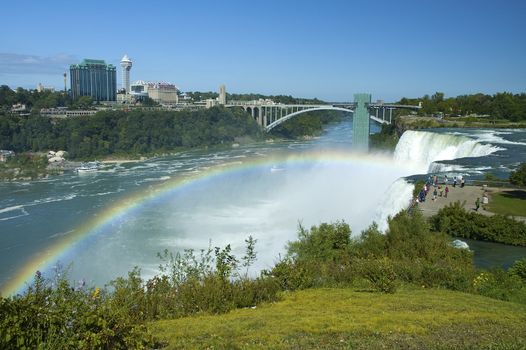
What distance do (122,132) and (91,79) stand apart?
37371 millimetres

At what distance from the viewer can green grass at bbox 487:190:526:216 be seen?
952cm

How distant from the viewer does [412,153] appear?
20125 mm

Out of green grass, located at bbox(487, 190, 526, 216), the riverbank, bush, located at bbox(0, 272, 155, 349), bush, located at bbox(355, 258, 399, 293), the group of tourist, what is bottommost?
bush, located at bbox(355, 258, 399, 293)

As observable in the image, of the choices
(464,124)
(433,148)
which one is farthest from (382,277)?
(464,124)

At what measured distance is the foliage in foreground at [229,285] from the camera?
9.83ft

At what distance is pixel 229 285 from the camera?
5105mm

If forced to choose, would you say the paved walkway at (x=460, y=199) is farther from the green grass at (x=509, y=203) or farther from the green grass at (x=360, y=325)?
the green grass at (x=360, y=325)

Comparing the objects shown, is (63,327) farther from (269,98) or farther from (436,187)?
(269,98)

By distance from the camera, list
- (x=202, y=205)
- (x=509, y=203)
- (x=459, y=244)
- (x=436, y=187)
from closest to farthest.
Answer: (x=459, y=244) → (x=509, y=203) → (x=436, y=187) → (x=202, y=205)

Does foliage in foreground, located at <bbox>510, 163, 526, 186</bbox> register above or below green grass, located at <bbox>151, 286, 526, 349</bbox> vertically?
above

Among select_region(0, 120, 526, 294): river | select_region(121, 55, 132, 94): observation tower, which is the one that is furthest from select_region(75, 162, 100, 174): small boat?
select_region(121, 55, 132, 94): observation tower

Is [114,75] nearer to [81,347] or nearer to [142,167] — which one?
[142,167]

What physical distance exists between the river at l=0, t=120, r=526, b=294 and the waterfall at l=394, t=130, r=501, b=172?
0.15 feet

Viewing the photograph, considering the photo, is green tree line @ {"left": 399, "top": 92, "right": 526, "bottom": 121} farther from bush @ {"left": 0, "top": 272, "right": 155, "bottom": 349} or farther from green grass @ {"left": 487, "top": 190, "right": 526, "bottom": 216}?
bush @ {"left": 0, "top": 272, "right": 155, "bottom": 349}
